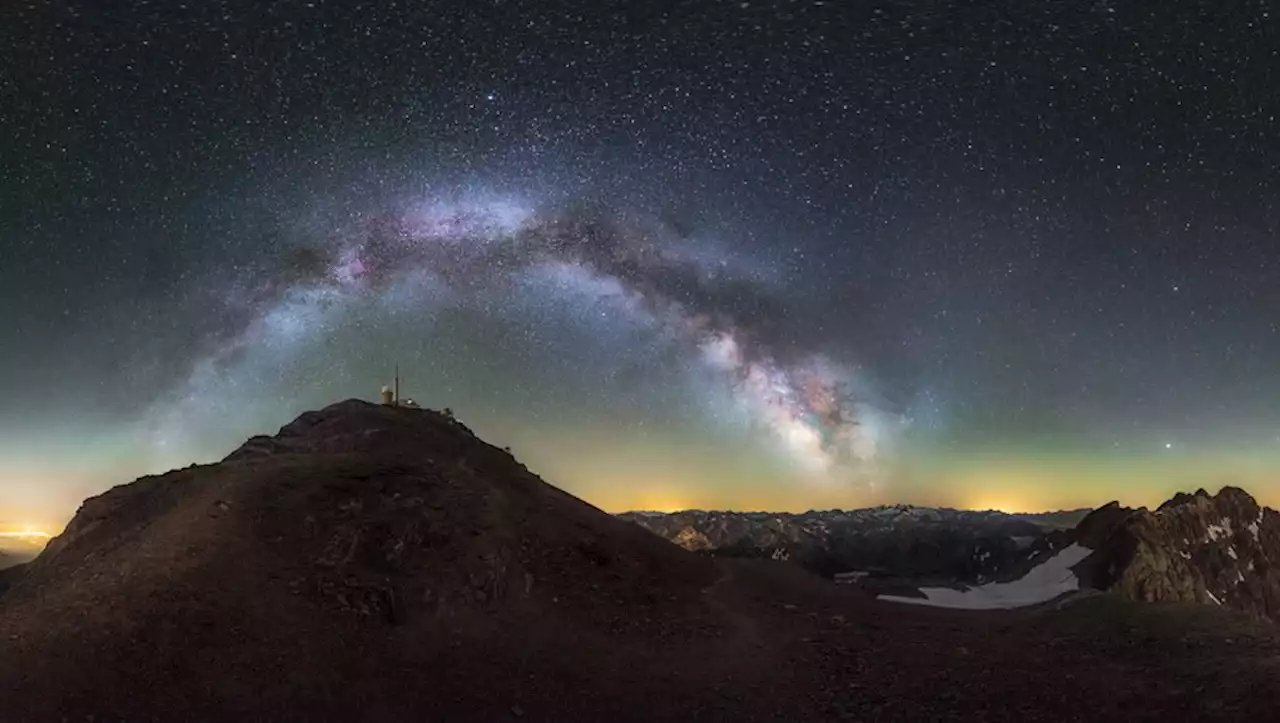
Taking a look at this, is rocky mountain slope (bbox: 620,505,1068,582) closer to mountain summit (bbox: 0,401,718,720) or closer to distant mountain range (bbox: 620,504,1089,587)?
distant mountain range (bbox: 620,504,1089,587)

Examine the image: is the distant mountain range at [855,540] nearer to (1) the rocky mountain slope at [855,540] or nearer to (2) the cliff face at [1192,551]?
(1) the rocky mountain slope at [855,540]

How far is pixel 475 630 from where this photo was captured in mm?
23594

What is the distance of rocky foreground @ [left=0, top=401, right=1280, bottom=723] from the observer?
1830 cm

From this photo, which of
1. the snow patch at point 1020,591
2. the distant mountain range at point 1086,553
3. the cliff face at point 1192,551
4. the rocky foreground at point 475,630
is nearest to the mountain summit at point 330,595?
the rocky foreground at point 475,630

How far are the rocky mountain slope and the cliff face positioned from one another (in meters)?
12.2

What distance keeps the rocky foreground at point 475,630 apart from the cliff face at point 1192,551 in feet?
105

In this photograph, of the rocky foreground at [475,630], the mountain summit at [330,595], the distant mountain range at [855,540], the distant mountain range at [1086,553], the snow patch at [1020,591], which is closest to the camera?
the mountain summit at [330,595]

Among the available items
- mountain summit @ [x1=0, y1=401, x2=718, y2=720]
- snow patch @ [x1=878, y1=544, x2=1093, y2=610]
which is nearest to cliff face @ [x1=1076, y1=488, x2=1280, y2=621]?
snow patch @ [x1=878, y1=544, x2=1093, y2=610]

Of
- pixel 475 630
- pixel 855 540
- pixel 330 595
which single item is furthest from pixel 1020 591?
pixel 855 540

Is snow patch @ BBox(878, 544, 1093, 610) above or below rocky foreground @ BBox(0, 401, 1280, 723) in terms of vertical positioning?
below

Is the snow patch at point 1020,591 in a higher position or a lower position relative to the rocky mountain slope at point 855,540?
lower

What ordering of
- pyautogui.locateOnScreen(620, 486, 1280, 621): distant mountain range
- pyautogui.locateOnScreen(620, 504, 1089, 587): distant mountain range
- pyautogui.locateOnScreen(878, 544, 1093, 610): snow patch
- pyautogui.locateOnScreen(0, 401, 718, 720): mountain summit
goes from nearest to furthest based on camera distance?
pyautogui.locateOnScreen(0, 401, 718, 720): mountain summit, pyautogui.locateOnScreen(878, 544, 1093, 610): snow patch, pyautogui.locateOnScreen(620, 486, 1280, 621): distant mountain range, pyautogui.locateOnScreen(620, 504, 1089, 587): distant mountain range

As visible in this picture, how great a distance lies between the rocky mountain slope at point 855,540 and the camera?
99.5 metres

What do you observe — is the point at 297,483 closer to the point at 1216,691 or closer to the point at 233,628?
the point at 233,628
